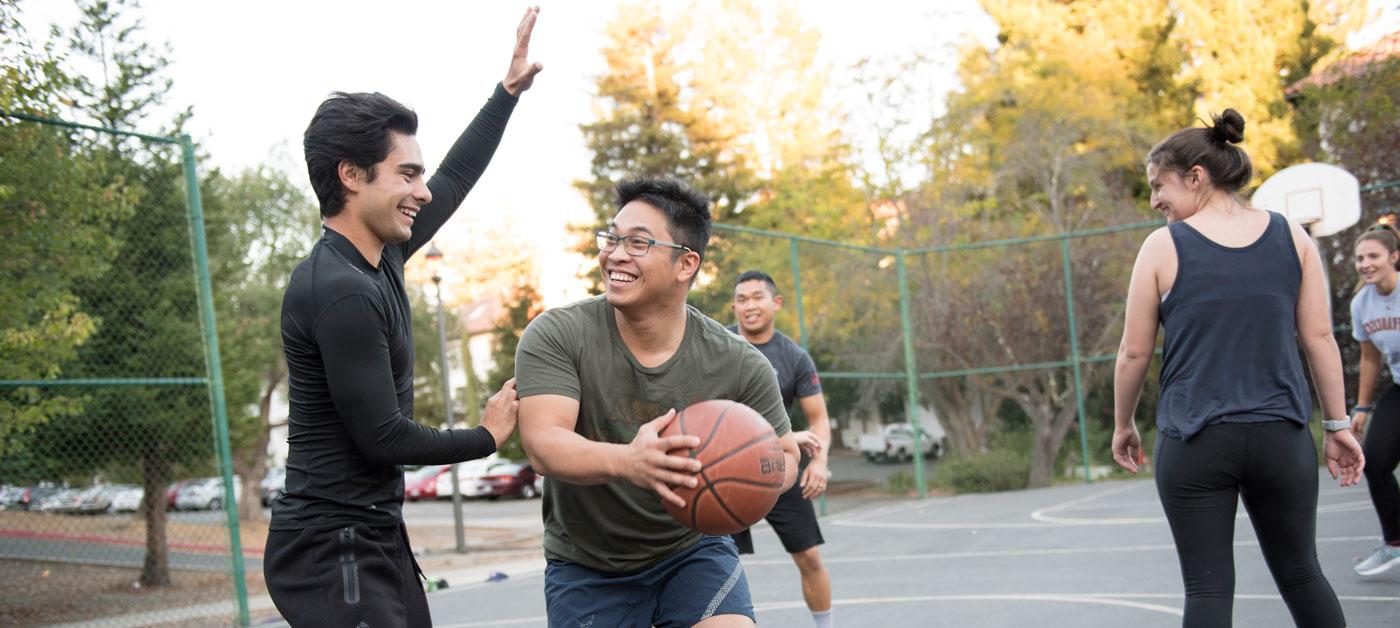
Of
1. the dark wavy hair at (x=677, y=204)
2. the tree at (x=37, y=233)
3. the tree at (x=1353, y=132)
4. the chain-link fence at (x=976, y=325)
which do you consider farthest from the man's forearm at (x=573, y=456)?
the chain-link fence at (x=976, y=325)

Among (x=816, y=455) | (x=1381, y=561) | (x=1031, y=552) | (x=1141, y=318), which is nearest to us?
(x=1141, y=318)

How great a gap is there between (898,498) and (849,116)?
34.6ft

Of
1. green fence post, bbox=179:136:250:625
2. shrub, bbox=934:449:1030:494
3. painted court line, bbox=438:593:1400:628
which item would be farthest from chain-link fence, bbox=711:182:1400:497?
painted court line, bbox=438:593:1400:628

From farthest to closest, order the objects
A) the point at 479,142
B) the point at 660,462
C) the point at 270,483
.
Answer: the point at 270,483
the point at 479,142
the point at 660,462

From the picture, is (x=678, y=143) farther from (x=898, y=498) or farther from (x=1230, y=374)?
(x=1230, y=374)

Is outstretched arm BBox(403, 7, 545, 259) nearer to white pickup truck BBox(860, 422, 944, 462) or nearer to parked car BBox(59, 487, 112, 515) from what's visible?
parked car BBox(59, 487, 112, 515)

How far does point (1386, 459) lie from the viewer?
6414mm

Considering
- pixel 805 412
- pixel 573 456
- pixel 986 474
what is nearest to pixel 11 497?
pixel 805 412

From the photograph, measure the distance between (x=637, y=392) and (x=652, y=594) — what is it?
66 cm

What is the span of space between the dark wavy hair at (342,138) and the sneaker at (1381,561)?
6189mm

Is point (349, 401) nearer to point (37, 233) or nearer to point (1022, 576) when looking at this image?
point (1022, 576)

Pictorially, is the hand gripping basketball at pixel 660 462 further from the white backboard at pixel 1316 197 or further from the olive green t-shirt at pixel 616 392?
the white backboard at pixel 1316 197

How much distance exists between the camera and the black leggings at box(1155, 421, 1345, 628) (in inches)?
144

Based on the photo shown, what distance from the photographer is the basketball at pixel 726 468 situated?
302cm
